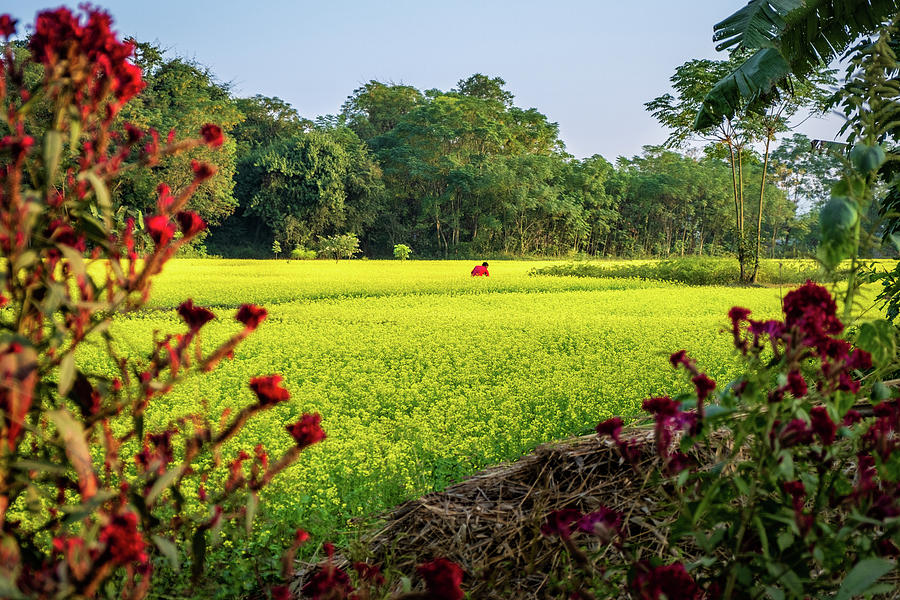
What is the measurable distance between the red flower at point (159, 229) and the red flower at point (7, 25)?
37cm

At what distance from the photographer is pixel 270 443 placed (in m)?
3.81

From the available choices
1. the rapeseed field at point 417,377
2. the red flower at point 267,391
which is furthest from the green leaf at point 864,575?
the red flower at point 267,391

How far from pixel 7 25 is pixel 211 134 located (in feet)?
1.08

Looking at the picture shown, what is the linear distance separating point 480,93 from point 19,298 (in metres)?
50.1

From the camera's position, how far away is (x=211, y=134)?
1064mm

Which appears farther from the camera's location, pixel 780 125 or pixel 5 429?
pixel 780 125

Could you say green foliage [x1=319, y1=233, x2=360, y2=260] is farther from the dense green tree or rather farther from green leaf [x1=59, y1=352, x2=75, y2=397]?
green leaf [x1=59, y1=352, x2=75, y2=397]

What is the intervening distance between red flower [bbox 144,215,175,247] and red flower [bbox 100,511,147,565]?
0.45 m

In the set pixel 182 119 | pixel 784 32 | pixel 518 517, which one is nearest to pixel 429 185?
pixel 182 119

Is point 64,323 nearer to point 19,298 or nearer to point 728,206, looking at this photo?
point 19,298

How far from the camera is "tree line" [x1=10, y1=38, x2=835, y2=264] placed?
33438 millimetres

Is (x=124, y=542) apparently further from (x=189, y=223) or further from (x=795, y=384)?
(x=795, y=384)

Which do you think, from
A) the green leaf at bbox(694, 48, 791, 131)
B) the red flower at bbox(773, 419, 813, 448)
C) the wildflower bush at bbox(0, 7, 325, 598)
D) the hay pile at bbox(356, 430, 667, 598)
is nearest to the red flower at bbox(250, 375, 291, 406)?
the wildflower bush at bbox(0, 7, 325, 598)

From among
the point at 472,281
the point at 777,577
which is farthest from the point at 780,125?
the point at 777,577
